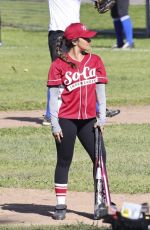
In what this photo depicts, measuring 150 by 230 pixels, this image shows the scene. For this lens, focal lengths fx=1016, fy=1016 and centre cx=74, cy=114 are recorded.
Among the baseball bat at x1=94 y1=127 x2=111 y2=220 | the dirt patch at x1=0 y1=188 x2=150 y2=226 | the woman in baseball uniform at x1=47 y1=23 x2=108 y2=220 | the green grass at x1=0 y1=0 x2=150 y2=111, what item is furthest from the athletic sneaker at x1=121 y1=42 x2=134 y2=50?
the baseball bat at x1=94 y1=127 x2=111 y2=220

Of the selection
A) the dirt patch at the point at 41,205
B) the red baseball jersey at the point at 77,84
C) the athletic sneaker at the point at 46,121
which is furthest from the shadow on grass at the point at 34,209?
the athletic sneaker at the point at 46,121

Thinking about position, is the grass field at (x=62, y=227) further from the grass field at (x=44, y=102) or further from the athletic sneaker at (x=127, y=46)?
the athletic sneaker at (x=127, y=46)

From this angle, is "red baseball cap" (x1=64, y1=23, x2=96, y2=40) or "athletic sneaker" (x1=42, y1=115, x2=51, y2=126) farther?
"athletic sneaker" (x1=42, y1=115, x2=51, y2=126)

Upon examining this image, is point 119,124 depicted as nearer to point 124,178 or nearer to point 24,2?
point 124,178

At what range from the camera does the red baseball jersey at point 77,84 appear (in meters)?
9.01

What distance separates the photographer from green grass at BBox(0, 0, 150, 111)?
17.8 m

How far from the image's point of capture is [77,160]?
39.5ft

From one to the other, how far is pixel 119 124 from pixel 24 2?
23402mm

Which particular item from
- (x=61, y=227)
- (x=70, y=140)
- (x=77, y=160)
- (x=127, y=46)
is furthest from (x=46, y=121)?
(x=127, y=46)

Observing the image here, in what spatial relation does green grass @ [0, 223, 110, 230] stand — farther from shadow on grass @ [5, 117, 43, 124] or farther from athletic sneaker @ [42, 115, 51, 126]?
shadow on grass @ [5, 117, 43, 124]

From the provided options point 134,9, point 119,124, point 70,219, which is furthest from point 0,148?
point 134,9

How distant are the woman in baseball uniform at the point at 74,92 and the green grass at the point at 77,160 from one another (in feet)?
4.36

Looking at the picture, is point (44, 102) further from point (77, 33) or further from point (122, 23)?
point (122, 23)

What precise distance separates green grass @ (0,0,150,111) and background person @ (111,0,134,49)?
0.40 metres
